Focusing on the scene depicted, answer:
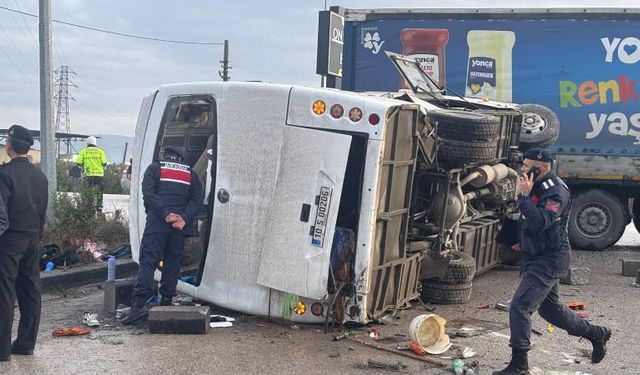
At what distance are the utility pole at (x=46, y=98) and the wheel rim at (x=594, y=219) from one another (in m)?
7.59

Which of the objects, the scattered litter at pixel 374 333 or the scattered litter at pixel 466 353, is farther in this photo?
the scattered litter at pixel 374 333

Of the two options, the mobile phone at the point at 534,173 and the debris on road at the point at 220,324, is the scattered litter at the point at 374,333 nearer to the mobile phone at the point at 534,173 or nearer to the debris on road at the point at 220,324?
the debris on road at the point at 220,324

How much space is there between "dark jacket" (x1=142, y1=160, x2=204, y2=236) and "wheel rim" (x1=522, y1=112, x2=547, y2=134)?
4.85 meters

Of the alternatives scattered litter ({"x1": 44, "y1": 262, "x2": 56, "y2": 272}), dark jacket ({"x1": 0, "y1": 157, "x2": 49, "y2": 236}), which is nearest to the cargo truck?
scattered litter ({"x1": 44, "y1": 262, "x2": 56, "y2": 272})

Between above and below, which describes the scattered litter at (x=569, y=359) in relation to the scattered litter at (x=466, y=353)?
below

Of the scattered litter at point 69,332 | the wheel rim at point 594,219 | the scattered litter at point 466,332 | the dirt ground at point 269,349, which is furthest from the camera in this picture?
the wheel rim at point 594,219

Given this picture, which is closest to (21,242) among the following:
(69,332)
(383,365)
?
(69,332)

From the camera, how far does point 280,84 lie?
247 inches

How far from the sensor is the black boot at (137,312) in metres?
6.36

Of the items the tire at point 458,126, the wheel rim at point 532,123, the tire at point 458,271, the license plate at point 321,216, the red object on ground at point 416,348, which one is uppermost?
the wheel rim at point 532,123

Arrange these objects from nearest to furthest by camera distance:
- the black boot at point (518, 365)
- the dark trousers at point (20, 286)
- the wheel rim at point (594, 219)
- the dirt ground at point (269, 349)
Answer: the black boot at point (518, 365) < the dirt ground at point (269, 349) < the dark trousers at point (20, 286) < the wheel rim at point (594, 219)

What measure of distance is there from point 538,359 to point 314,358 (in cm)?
167

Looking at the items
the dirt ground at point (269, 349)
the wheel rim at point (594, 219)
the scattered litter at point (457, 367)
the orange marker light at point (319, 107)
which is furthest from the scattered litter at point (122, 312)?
the wheel rim at point (594, 219)

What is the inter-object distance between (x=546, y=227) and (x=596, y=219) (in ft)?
22.7
